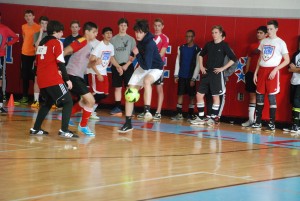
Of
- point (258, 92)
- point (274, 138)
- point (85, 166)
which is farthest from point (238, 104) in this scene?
point (85, 166)

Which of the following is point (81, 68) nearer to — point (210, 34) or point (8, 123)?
point (8, 123)

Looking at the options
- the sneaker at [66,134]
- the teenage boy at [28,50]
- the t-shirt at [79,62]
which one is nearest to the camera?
the sneaker at [66,134]

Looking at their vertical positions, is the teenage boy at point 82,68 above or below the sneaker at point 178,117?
above

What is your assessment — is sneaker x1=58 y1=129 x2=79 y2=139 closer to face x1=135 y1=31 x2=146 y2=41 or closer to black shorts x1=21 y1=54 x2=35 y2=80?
face x1=135 y1=31 x2=146 y2=41

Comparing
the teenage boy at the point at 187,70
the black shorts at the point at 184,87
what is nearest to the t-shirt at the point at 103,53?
the teenage boy at the point at 187,70

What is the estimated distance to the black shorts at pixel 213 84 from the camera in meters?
15.1

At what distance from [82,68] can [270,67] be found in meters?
4.58

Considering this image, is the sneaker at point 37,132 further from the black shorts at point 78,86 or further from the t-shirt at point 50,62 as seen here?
the black shorts at point 78,86

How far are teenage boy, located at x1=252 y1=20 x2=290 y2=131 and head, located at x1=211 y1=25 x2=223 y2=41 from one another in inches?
36.7

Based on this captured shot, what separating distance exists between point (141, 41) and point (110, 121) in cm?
234

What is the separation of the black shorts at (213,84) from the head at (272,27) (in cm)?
143

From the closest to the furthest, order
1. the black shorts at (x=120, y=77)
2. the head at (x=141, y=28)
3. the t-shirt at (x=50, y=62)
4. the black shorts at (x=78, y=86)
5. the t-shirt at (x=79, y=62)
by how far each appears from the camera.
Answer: the t-shirt at (x=50, y=62)
the black shorts at (x=78, y=86)
the t-shirt at (x=79, y=62)
the head at (x=141, y=28)
the black shorts at (x=120, y=77)

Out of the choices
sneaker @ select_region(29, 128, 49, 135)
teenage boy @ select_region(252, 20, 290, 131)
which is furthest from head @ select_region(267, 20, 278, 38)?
sneaker @ select_region(29, 128, 49, 135)

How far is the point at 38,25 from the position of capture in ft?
57.4
